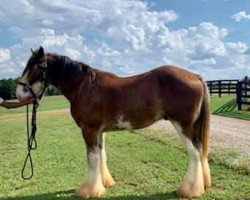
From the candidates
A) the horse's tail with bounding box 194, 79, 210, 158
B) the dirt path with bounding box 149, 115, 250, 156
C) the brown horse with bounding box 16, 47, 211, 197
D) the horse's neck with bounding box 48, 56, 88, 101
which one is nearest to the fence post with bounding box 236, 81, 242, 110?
the dirt path with bounding box 149, 115, 250, 156

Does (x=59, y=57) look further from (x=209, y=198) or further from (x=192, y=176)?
(x=209, y=198)

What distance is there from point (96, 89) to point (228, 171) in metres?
3.10

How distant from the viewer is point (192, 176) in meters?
6.07

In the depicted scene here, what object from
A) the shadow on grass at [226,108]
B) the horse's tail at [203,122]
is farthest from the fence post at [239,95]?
the horse's tail at [203,122]

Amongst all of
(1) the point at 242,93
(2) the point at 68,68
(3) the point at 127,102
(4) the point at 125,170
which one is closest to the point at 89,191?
(3) the point at 127,102

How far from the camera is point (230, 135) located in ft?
40.4

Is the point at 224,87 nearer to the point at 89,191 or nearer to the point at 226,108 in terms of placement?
the point at 226,108

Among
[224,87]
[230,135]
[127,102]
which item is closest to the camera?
[127,102]

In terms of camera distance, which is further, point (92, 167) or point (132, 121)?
point (92, 167)

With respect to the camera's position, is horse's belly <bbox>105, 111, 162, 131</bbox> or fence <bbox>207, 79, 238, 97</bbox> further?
fence <bbox>207, 79, 238, 97</bbox>

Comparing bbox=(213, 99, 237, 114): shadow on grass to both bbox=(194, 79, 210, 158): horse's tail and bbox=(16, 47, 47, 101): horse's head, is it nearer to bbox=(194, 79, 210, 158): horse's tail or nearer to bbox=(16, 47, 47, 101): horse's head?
bbox=(194, 79, 210, 158): horse's tail

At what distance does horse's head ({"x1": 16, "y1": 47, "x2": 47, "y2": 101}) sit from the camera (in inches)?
250

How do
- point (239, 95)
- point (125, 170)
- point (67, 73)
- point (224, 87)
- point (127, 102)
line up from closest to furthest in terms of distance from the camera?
point (127, 102)
point (67, 73)
point (125, 170)
point (239, 95)
point (224, 87)

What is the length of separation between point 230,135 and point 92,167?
6.98m
